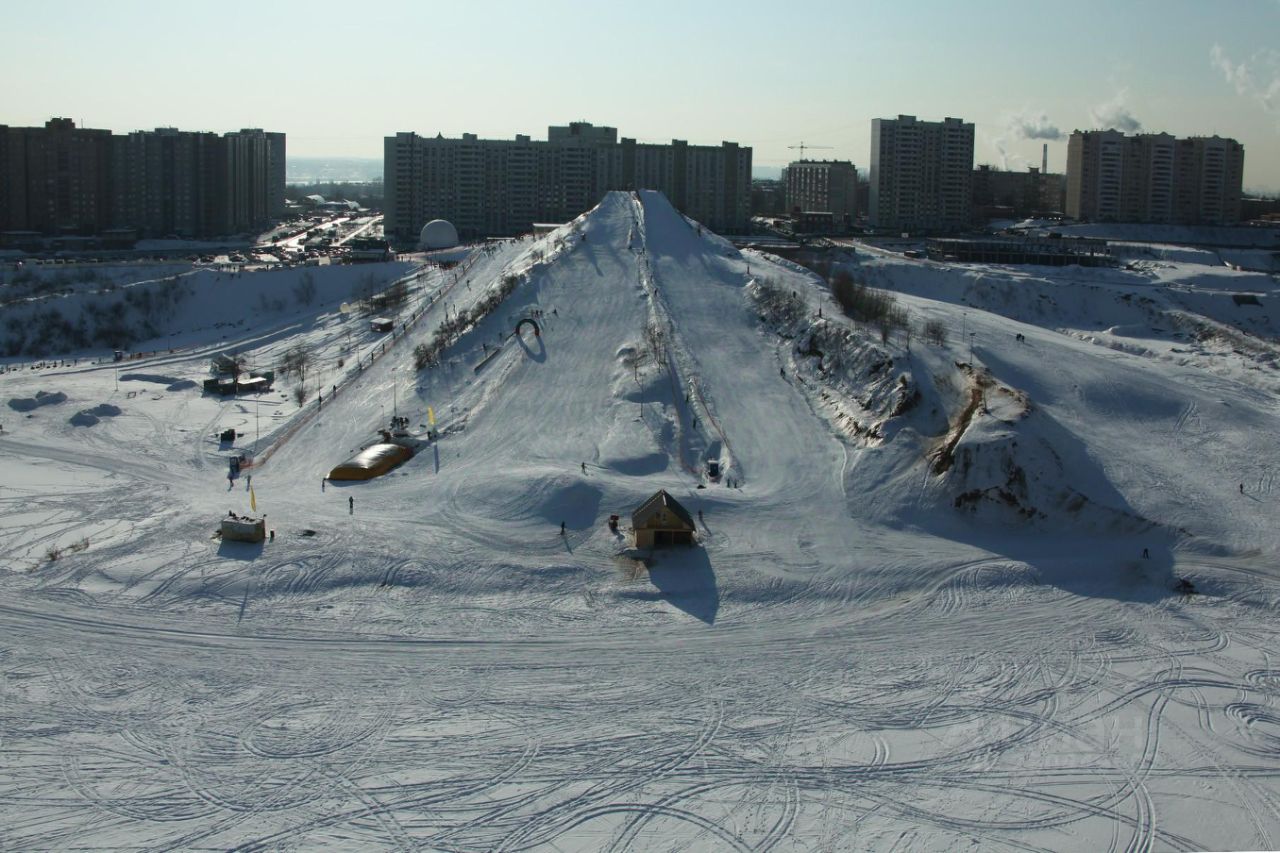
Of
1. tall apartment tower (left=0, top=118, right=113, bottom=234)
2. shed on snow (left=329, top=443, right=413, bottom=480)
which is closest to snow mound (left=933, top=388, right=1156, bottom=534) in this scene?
shed on snow (left=329, top=443, right=413, bottom=480)

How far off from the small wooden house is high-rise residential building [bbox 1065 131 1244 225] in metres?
82.4

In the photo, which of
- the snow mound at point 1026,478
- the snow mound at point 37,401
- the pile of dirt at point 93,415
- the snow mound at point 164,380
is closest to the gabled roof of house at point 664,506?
the snow mound at point 1026,478

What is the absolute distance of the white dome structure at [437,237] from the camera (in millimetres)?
67250

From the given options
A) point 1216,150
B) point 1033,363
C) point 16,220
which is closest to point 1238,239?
point 1216,150

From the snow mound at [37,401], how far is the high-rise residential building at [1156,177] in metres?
81.6

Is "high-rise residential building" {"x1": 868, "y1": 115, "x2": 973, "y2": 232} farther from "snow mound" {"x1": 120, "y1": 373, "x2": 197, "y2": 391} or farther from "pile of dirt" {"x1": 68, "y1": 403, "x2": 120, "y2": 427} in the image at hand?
"pile of dirt" {"x1": 68, "y1": 403, "x2": 120, "y2": 427}

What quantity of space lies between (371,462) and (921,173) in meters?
72.5

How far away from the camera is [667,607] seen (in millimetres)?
18078

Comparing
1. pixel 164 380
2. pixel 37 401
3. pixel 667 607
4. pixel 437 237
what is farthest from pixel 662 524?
pixel 437 237

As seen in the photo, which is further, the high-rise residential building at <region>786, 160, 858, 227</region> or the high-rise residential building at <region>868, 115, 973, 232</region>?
the high-rise residential building at <region>786, 160, 858, 227</region>

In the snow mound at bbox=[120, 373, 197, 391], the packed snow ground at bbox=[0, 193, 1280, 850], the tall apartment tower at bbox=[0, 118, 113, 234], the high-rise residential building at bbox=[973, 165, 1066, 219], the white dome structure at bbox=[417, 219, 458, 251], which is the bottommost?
the packed snow ground at bbox=[0, 193, 1280, 850]

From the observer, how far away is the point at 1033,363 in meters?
29.3

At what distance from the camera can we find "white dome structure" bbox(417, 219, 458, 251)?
6725cm

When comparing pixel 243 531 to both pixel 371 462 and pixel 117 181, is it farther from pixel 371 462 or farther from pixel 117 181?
pixel 117 181
